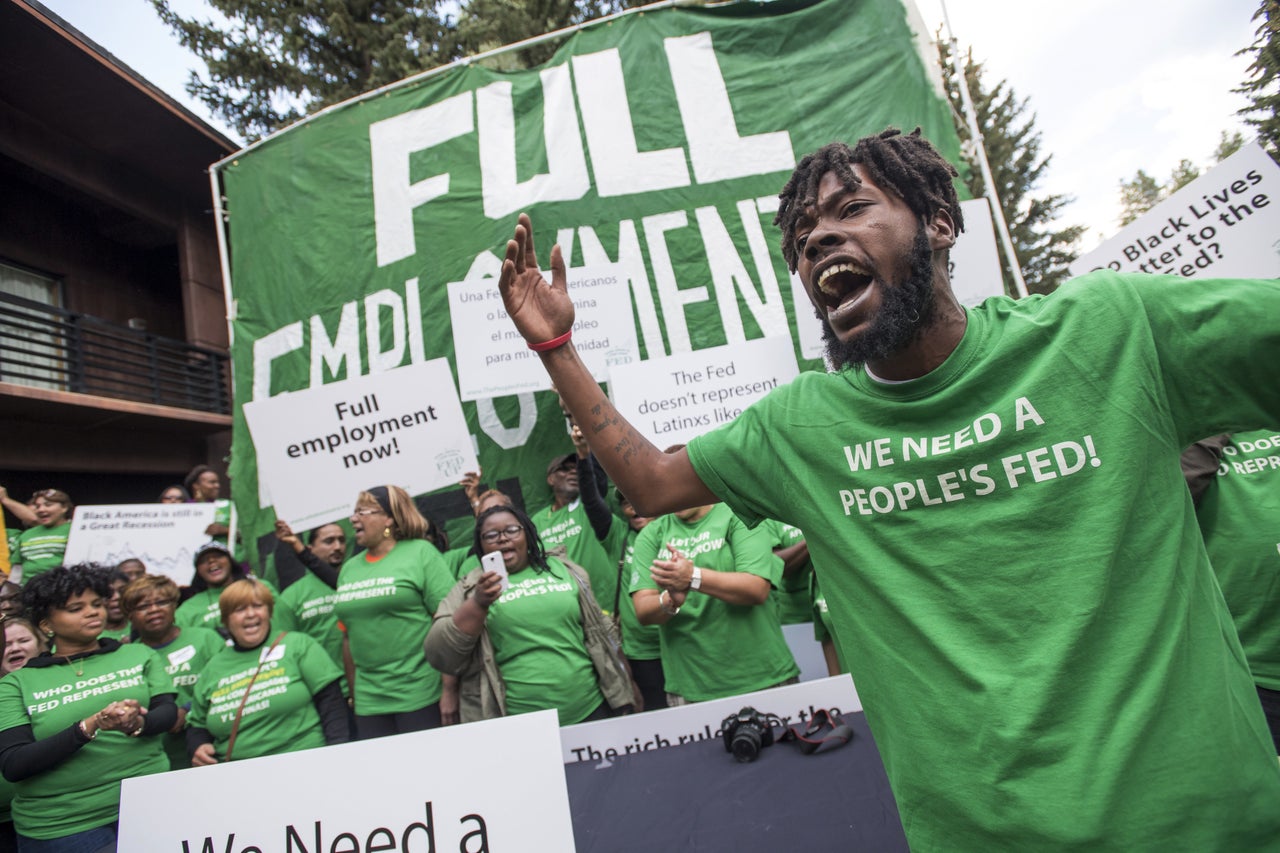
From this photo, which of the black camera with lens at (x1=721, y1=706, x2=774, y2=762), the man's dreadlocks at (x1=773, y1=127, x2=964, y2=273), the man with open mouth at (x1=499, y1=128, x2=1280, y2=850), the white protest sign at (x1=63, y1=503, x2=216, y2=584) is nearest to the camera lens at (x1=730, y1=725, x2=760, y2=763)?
the black camera with lens at (x1=721, y1=706, x2=774, y2=762)

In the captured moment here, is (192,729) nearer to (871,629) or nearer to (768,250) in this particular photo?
(871,629)

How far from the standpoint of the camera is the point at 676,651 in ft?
10.8

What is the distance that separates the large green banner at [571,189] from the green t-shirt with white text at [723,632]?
7.26 ft

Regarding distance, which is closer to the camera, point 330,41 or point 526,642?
point 526,642

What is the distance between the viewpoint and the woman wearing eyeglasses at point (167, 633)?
3.87m

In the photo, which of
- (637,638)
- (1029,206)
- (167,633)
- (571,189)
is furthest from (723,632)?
(1029,206)

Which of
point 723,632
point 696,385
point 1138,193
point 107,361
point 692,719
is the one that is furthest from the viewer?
point 1138,193

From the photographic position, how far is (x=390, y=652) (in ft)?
12.2

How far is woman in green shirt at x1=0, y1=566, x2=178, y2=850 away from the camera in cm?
289

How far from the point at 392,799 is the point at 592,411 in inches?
39.7

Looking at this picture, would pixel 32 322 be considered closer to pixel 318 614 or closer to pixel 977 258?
pixel 318 614

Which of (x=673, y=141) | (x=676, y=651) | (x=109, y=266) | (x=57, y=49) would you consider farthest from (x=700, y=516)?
A: (x=109, y=266)

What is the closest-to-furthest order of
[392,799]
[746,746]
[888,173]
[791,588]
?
1. [888,173]
2. [392,799]
3. [746,746]
4. [791,588]

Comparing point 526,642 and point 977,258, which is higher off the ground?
point 977,258
